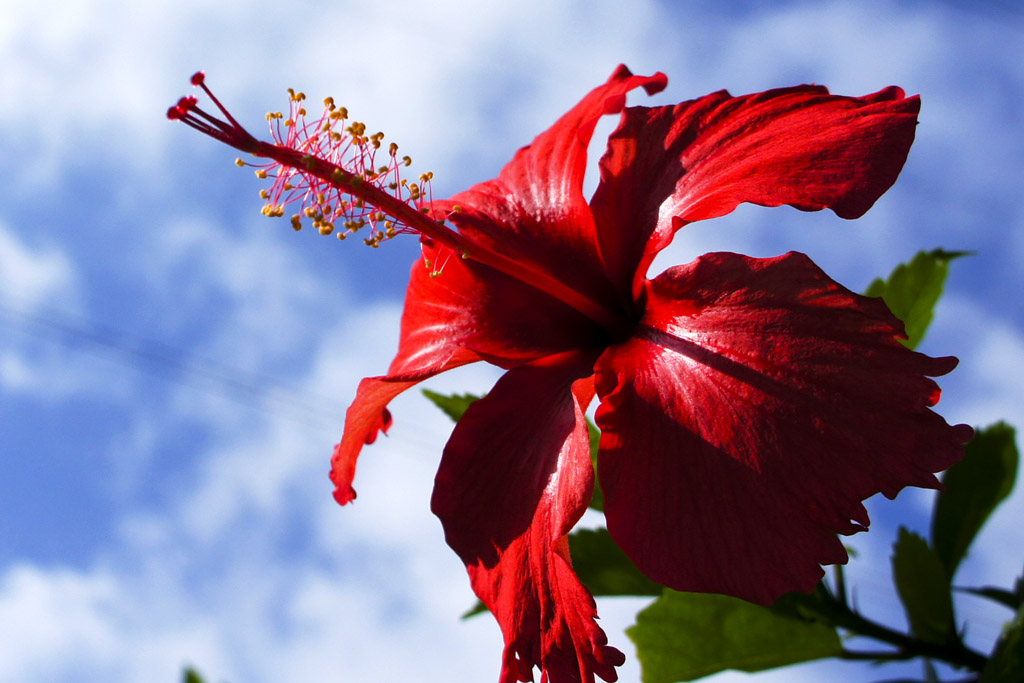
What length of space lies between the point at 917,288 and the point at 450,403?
624 mm

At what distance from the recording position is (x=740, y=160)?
0.85 meters

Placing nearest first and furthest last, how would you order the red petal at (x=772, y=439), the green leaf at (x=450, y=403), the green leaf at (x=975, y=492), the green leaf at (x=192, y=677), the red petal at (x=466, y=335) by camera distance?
the green leaf at (x=192, y=677) < the red petal at (x=772, y=439) < the red petal at (x=466, y=335) < the green leaf at (x=450, y=403) < the green leaf at (x=975, y=492)

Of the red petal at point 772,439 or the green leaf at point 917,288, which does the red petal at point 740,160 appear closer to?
the red petal at point 772,439

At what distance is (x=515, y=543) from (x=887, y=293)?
66 centimetres

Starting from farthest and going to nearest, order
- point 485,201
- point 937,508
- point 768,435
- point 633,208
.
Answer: point 937,508 → point 485,201 → point 633,208 → point 768,435

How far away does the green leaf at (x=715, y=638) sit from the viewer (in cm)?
103

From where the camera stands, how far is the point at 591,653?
29.0 inches

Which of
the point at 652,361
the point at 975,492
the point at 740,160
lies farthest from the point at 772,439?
the point at 975,492

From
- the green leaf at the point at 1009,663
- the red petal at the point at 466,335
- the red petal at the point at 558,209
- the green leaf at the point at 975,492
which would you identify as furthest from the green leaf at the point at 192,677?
the green leaf at the point at 975,492

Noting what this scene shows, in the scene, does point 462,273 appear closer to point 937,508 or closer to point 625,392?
point 625,392

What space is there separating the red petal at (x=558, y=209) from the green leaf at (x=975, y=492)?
26.4 inches

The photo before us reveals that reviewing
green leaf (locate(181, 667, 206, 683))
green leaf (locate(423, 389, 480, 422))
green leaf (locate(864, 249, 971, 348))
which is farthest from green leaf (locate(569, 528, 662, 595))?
green leaf (locate(181, 667, 206, 683))

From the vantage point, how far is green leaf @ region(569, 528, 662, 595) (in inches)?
43.1

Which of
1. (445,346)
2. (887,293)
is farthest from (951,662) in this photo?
(445,346)
